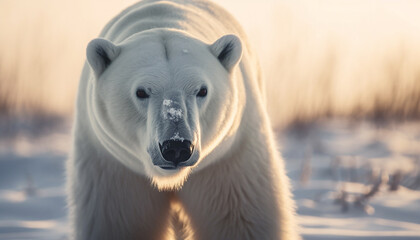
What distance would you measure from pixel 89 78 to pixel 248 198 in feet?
3.42

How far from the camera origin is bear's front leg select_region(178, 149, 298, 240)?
9.45 ft

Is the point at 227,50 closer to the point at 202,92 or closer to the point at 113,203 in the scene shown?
the point at 202,92

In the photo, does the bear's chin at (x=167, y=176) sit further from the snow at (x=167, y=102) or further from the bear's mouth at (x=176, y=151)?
the snow at (x=167, y=102)

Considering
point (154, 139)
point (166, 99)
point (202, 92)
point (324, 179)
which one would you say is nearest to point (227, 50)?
point (202, 92)

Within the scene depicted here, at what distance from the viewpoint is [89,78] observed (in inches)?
115

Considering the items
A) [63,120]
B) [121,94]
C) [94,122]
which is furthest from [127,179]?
[63,120]

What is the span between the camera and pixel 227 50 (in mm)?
2689

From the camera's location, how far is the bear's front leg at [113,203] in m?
2.87

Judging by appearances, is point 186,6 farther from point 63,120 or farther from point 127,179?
point 63,120

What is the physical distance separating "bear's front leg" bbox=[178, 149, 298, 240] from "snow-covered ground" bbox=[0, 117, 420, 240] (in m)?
0.86

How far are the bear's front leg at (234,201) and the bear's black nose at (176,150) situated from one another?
0.64 metres

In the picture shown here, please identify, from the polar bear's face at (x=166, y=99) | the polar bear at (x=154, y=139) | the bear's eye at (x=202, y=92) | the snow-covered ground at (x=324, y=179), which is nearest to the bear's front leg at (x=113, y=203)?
the polar bear at (x=154, y=139)

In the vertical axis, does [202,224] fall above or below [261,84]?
below

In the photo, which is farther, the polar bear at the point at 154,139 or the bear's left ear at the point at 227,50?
the bear's left ear at the point at 227,50
